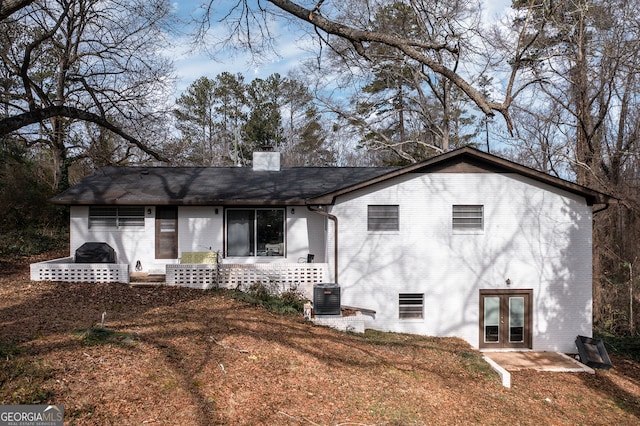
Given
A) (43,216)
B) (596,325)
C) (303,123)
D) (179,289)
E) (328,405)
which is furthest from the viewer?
(303,123)

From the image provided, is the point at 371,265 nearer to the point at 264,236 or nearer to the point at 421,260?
the point at 421,260

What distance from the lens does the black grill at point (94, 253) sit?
13.0m

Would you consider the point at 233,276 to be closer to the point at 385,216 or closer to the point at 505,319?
the point at 385,216

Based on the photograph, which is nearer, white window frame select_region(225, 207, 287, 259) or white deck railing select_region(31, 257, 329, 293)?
white deck railing select_region(31, 257, 329, 293)

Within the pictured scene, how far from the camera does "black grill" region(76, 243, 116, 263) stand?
1305 centimetres

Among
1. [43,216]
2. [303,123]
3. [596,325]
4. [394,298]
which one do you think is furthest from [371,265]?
[303,123]

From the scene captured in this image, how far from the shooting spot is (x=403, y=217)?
12258 mm

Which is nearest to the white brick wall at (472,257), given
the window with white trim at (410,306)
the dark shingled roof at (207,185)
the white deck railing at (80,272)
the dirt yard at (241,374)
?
the window with white trim at (410,306)

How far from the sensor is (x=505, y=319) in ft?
40.0

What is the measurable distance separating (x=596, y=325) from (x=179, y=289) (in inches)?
583

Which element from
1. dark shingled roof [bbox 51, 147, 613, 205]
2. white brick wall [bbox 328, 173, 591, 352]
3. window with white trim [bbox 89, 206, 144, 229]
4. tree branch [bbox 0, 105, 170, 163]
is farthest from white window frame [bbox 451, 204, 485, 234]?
window with white trim [bbox 89, 206, 144, 229]

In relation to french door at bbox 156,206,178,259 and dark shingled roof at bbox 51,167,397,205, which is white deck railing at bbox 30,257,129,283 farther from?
dark shingled roof at bbox 51,167,397,205

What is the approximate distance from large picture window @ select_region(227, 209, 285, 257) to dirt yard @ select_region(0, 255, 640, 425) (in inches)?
135

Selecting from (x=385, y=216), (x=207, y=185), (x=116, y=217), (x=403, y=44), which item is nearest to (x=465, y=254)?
(x=385, y=216)
